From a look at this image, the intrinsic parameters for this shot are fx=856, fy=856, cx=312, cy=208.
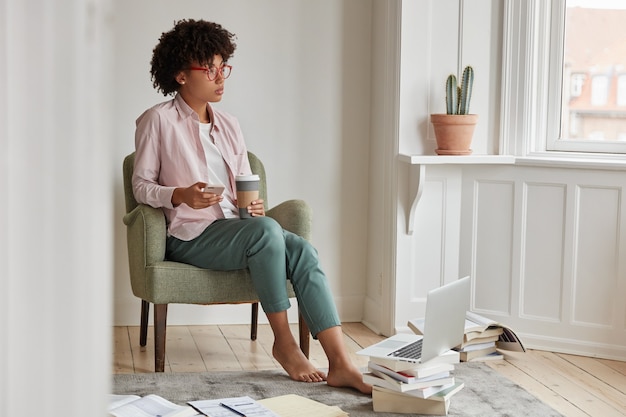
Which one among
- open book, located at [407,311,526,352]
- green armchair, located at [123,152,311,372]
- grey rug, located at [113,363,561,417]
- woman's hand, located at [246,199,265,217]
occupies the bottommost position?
grey rug, located at [113,363,561,417]

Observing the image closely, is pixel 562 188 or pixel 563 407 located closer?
pixel 563 407

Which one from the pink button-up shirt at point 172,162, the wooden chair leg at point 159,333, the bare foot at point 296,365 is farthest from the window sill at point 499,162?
the wooden chair leg at point 159,333

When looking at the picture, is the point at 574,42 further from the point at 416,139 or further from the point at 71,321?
the point at 71,321

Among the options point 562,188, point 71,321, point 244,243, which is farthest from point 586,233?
point 71,321

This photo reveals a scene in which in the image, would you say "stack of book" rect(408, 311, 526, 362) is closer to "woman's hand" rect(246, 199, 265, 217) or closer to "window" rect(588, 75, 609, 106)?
"woman's hand" rect(246, 199, 265, 217)

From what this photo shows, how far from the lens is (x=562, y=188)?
11.4 ft

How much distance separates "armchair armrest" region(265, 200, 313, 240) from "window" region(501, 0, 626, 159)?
3.18 feet

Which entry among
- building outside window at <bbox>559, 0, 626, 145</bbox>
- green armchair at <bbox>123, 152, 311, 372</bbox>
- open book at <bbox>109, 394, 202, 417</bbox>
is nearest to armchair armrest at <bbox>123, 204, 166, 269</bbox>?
green armchair at <bbox>123, 152, 311, 372</bbox>

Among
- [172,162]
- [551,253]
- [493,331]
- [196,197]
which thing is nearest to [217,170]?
[172,162]

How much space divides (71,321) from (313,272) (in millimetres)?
2218

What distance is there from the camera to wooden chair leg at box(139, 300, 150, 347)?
345cm

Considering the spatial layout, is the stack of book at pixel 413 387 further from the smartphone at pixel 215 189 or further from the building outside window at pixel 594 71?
the building outside window at pixel 594 71

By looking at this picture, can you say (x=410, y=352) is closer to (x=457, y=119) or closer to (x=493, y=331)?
(x=493, y=331)

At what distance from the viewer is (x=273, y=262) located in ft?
9.53
